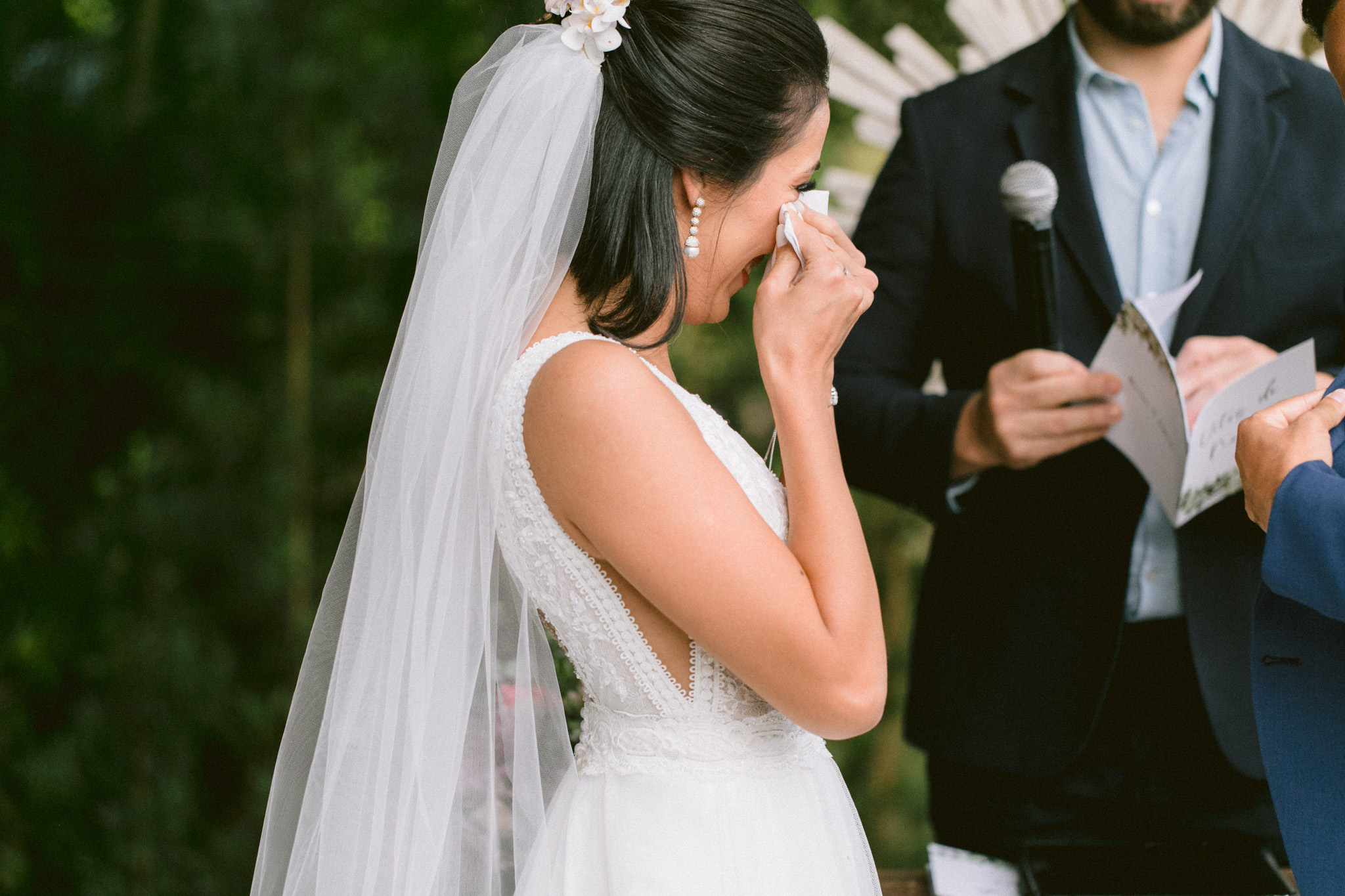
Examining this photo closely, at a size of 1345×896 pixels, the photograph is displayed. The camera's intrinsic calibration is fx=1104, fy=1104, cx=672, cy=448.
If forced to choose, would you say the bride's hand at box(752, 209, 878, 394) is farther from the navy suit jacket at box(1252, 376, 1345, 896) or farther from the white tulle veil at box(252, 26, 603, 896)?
the navy suit jacket at box(1252, 376, 1345, 896)

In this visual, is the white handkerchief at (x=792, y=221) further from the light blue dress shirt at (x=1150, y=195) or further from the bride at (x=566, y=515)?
the light blue dress shirt at (x=1150, y=195)

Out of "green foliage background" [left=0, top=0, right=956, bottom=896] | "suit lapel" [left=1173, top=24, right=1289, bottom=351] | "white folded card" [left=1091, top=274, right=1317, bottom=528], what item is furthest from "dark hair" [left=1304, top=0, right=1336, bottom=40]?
"green foliage background" [left=0, top=0, right=956, bottom=896]

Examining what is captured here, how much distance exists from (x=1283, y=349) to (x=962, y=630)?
0.67 meters

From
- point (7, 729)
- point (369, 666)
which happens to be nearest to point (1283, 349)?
point (369, 666)

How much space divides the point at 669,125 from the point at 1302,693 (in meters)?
0.84

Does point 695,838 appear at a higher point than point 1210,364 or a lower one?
lower

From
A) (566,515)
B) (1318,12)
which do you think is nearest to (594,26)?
(566,515)

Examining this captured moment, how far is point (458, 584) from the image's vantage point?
121 centimetres

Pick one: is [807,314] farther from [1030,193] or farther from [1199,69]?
[1199,69]

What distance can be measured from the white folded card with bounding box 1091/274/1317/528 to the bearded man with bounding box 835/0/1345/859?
0.16 metres

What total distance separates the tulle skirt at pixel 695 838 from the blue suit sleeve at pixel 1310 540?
54 centimetres

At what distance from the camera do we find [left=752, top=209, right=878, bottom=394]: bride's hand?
1144 millimetres

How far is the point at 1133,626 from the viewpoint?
1.76 meters

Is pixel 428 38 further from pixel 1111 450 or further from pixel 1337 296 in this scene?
pixel 1337 296
